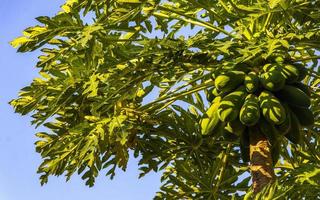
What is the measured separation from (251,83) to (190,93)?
83cm

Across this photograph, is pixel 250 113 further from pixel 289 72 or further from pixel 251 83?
pixel 289 72

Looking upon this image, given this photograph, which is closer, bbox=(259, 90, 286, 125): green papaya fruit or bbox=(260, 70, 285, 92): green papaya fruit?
bbox=(259, 90, 286, 125): green papaya fruit

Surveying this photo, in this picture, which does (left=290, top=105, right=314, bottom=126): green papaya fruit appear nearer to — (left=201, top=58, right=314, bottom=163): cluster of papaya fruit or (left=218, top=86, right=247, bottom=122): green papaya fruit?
(left=201, top=58, right=314, bottom=163): cluster of papaya fruit

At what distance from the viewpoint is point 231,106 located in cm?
431

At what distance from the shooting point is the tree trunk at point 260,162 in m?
4.23

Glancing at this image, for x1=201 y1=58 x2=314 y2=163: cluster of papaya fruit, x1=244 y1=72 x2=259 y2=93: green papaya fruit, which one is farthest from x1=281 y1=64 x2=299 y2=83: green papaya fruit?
x1=244 y1=72 x2=259 y2=93: green papaya fruit

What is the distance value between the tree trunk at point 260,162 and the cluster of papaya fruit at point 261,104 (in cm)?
5

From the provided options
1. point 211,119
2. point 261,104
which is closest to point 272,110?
point 261,104

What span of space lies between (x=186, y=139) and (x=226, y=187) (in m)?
0.57

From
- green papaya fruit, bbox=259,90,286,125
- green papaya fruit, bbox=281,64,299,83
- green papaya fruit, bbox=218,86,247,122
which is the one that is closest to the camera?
green papaya fruit, bbox=259,90,286,125

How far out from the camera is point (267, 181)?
4.22 metres

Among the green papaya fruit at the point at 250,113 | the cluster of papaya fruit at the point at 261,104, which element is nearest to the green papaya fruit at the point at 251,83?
the cluster of papaya fruit at the point at 261,104

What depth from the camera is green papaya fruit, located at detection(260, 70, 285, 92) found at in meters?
4.31

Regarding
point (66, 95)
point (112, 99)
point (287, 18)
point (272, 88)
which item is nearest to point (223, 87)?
point (272, 88)
